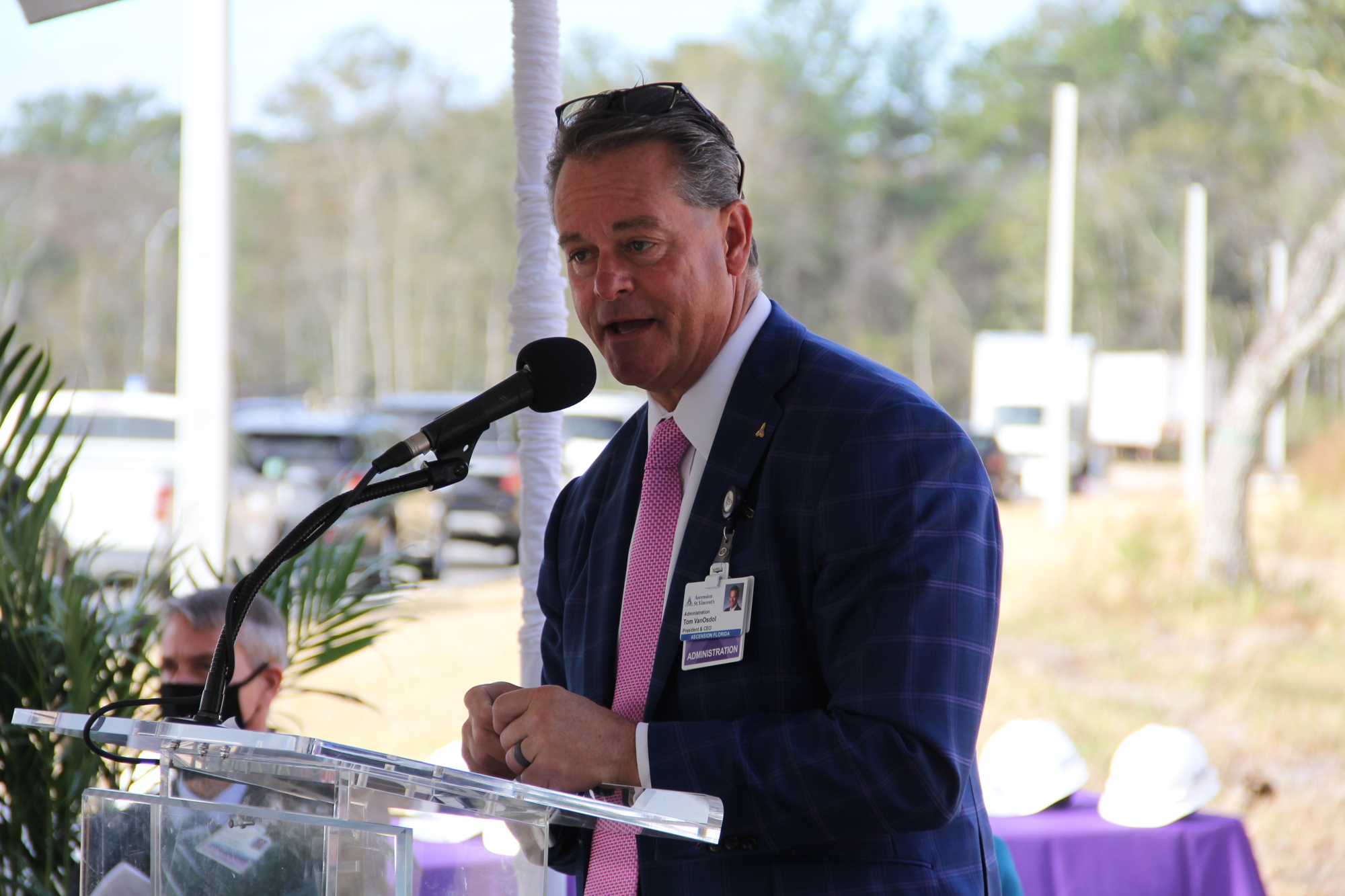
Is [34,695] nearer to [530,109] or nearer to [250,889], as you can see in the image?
[530,109]

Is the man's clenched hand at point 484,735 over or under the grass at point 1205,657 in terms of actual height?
over

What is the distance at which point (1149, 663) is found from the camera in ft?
29.7

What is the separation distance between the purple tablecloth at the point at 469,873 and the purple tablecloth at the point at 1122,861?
1.97 m

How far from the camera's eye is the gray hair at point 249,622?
2393 mm

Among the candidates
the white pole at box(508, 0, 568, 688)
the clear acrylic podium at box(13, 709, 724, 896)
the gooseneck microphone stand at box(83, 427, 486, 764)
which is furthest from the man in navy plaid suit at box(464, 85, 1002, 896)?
the white pole at box(508, 0, 568, 688)

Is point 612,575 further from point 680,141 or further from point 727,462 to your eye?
point 680,141

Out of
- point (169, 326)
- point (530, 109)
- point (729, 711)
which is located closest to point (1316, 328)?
point (530, 109)

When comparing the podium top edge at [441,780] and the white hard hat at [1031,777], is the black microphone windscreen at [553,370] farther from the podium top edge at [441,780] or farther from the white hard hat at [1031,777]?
the white hard hat at [1031,777]

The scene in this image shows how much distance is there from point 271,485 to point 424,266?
30.8 metres

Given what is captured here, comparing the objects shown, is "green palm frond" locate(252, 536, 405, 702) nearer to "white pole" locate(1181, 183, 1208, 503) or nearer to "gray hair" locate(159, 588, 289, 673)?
"gray hair" locate(159, 588, 289, 673)

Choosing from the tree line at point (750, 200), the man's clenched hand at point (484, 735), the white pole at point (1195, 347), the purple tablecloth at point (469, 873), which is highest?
the tree line at point (750, 200)

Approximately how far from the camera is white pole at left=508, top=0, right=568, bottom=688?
2367mm

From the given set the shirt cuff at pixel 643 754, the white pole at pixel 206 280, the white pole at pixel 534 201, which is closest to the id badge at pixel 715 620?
the shirt cuff at pixel 643 754

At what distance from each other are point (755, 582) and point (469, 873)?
436 mm
